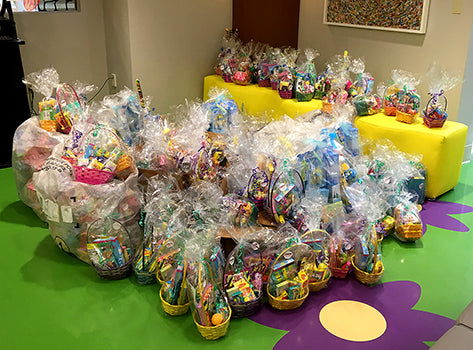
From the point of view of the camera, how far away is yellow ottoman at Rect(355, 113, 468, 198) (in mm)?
3441

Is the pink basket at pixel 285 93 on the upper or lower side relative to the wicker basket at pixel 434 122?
upper

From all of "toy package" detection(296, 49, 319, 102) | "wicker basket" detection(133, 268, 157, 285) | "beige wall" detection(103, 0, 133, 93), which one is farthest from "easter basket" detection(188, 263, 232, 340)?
"beige wall" detection(103, 0, 133, 93)

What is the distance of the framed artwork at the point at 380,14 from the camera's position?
151 inches

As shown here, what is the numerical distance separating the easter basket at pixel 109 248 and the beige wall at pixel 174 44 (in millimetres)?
2335

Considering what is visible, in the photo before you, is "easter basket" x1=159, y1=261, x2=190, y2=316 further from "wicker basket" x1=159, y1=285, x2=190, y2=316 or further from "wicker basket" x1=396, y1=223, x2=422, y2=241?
"wicker basket" x1=396, y1=223, x2=422, y2=241

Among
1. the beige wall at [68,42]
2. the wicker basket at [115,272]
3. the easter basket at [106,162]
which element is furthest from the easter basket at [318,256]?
the beige wall at [68,42]

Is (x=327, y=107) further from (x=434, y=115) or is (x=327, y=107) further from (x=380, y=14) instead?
(x=380, y=14)

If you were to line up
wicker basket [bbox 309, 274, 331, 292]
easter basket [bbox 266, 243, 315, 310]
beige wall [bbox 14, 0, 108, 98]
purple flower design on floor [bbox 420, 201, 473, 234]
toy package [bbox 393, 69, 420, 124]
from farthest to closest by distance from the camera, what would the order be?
beige wall [bbox 14, 0, 108, 98] < toy package [bbox 393, 69, 420, 124] < purple flower design on floor [bbox 420, 201, 473, 234] < wicker basket [bbox 309, 274, 331, 292] < easter basket [bbox 266, 243, 315, 310]

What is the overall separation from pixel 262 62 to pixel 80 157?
7.73ft

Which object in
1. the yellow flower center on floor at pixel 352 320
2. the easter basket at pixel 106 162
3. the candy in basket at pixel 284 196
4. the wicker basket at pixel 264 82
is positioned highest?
the wicker basket at pixel 264 82

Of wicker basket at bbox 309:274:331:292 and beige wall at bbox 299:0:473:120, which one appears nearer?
wicker basket at bbox 309:274:331:292

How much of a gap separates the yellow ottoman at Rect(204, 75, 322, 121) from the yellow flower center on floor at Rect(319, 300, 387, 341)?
2067 mm

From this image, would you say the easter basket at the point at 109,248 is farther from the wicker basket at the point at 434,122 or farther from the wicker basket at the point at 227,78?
the wicker basket at the point at 227,78

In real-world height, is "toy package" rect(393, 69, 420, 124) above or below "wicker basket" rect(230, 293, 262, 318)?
above
